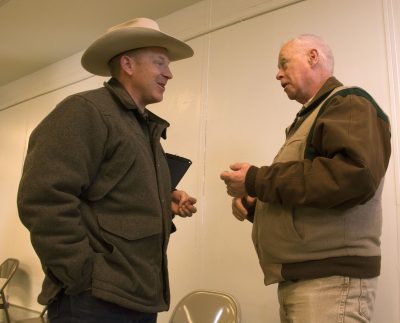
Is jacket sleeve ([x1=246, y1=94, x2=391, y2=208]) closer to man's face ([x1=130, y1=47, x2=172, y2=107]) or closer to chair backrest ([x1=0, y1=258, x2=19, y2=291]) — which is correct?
man's face ([x1=130, y1=47, x2=172, y2=107])

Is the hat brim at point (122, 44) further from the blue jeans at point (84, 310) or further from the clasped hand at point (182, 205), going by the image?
the blue jeans at point (84, 310)

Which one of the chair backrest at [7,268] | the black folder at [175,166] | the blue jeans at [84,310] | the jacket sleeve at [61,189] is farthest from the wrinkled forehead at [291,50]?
the chair backrest at [7,268]

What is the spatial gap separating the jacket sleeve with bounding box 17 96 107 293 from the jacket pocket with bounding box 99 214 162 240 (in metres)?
0.08

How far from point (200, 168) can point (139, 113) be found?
1.37 metres

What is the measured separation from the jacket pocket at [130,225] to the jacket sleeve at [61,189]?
0.27 ft

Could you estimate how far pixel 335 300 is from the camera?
110cm

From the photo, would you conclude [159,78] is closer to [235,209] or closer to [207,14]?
[235,209]

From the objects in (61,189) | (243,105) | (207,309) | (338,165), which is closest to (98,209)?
(61,189)

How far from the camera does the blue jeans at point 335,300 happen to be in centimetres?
109

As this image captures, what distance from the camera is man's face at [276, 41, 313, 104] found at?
1466 millimetres

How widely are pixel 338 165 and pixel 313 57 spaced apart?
1.93 ft

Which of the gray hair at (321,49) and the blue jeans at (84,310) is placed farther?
the gray hair at (321,49)

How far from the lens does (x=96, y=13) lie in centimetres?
332

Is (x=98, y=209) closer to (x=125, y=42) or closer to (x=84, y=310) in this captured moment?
(x=84, y=310)
